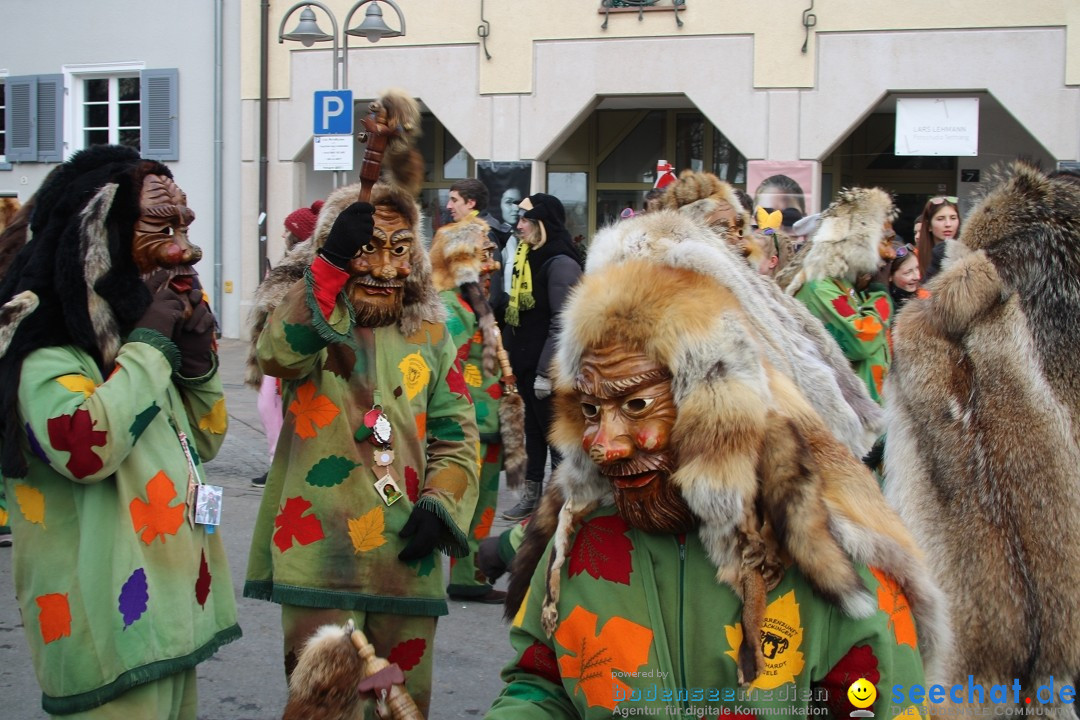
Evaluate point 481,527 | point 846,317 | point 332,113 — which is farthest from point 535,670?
point 332,113

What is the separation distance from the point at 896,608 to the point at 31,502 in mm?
2092

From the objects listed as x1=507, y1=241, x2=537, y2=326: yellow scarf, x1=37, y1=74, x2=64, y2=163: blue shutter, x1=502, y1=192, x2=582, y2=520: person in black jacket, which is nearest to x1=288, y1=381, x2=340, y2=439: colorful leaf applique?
x1=502, y1=192, x2=582, y2=520: person in black jacket

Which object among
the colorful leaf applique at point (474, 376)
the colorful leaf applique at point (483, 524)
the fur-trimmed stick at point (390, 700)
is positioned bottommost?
the colorful leaf applique at point (483, 524)

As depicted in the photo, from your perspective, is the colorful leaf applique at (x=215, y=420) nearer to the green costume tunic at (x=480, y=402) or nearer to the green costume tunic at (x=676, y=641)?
the green costume tunic at (x=676, y=641)

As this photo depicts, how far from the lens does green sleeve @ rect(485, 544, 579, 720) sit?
2160mm

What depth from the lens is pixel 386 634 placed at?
335cm

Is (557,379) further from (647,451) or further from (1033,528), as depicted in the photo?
(1033,528)

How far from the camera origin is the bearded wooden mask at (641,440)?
204cm

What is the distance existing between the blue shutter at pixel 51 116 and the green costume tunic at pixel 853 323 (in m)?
Result: 14.4

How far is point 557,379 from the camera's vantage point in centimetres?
227

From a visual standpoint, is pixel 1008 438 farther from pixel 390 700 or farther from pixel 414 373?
pixel 390 700

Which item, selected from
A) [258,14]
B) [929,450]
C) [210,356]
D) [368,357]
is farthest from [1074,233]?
[258,14]

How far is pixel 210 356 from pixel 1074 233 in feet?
8.21

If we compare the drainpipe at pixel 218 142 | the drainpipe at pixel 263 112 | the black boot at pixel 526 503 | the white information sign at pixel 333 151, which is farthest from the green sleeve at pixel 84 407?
the drainpipe at pixel 218 142
